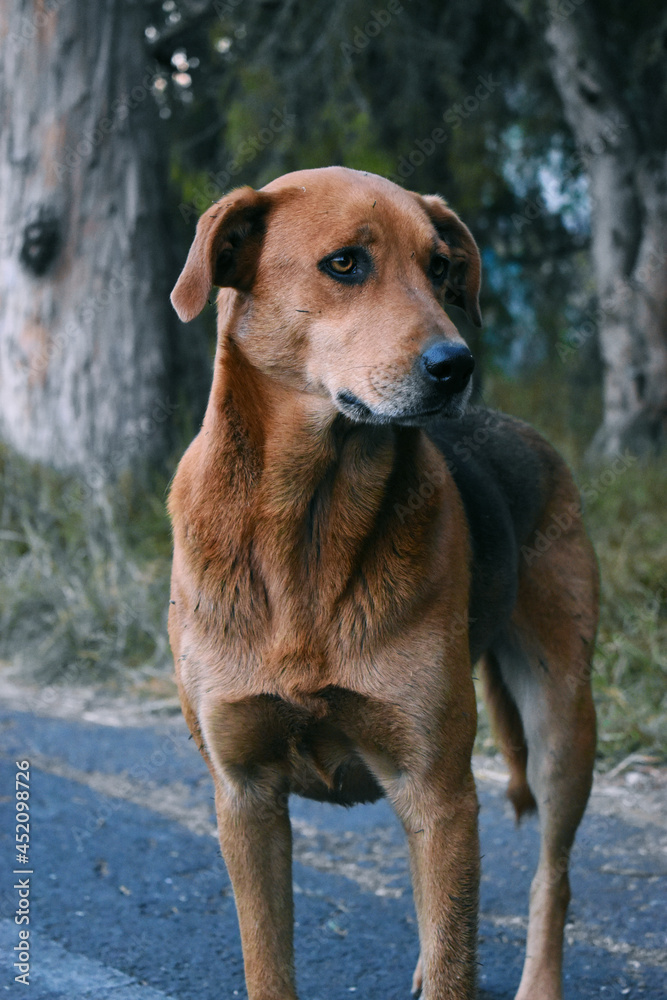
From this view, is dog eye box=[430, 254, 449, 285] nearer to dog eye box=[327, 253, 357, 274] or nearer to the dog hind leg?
dog eye box=[327, 253, 357, 274]

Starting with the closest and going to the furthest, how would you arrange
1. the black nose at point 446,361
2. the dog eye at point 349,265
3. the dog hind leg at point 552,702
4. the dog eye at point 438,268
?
the black nose at point 446,361
the dog eye at point 349,265
the dog eye at point 438,268
the dog hind leg at point 552,702

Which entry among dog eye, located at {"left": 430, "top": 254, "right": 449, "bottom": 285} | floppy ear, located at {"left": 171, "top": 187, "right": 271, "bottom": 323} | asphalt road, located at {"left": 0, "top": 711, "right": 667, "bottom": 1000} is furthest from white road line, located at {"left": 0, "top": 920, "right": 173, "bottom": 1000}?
dog eye, located at {"left": 430, "top": 254, "right": 449, "bottom": 285}

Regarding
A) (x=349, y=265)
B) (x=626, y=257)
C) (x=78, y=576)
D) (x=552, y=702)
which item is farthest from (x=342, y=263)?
(x=626, y=257)

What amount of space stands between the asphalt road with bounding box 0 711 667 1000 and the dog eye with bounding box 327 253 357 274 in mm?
1999

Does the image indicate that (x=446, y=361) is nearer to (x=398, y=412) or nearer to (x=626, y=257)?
(x=398, y=412)

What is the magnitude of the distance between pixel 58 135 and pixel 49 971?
5717 mm

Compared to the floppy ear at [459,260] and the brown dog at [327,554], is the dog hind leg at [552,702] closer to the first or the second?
the brown dog at [327,554]

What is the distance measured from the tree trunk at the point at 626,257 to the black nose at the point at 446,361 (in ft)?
19.4

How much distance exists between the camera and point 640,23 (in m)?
8.42

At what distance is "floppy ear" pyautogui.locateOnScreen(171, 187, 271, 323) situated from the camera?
2.48 metres

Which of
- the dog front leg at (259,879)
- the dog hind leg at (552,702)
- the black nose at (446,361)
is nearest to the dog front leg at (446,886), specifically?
the dog front leg at (259,879)

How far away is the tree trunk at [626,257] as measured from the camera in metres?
8.05

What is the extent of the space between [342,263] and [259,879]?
1.56 m

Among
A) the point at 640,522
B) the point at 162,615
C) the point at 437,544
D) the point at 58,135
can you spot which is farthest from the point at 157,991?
the point at 58,135
